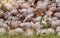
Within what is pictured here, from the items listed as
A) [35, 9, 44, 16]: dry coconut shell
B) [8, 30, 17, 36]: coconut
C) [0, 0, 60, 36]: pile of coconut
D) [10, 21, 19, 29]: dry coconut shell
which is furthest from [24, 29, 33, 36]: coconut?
[35, 9, 44, 16]: dry coconut shell

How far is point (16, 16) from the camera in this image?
3291 millimetres

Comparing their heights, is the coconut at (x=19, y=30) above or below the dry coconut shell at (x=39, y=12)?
below

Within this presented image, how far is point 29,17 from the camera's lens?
3.20m

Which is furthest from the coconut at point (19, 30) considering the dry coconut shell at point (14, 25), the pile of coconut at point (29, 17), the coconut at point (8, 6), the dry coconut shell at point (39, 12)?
the coconut at point (8, 6)

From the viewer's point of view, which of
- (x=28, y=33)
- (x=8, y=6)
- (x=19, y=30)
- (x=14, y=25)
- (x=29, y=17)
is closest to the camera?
(x=28, y=33)

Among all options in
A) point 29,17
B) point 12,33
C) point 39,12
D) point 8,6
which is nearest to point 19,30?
point 12,33

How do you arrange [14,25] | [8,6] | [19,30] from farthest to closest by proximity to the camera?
[8,6] < [14,25] < [19,30]

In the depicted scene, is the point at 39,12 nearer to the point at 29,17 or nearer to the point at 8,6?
the point at 29,17

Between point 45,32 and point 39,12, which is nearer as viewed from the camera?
point 45,32

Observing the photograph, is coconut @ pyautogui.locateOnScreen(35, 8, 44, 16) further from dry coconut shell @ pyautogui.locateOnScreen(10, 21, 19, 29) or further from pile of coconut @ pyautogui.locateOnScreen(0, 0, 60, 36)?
dry coconut shell @ pyautogui.locateOnScreen(10, 21, 19, 29)

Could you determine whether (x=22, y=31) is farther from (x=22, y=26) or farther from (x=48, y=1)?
(x=48, y=1)

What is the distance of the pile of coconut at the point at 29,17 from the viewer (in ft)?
9.23

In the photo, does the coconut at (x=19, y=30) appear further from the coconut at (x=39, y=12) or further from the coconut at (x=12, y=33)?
the coconut at (x=39, y=12)

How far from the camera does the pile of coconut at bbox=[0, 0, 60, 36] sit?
2815 mm
